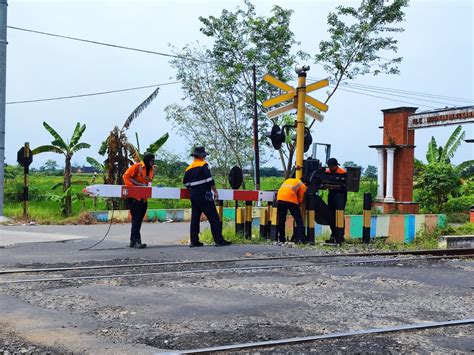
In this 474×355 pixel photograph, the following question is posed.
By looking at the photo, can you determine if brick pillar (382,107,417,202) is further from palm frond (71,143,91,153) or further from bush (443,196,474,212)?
palm frond (71,143,91,153)

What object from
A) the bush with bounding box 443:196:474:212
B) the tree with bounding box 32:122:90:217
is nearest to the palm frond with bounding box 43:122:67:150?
the tree with bounding box 32:122:90:217

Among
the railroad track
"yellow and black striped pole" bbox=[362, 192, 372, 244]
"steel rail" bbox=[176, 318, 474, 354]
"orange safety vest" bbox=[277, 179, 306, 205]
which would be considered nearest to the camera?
"steel rail" bbox=[176, 318, 474, 354]

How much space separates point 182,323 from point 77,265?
395 cm

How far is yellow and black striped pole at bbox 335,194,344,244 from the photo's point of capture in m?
12.8

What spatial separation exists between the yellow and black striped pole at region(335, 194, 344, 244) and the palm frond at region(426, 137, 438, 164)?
18.1 meters

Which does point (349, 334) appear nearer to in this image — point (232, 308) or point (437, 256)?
point (232, 308)

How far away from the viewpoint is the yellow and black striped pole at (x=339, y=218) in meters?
12.8

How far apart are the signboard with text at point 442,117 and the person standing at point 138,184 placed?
1372cm

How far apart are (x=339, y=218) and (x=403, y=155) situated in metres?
11.6

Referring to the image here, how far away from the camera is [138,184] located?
11266 mm

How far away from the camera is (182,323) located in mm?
5375

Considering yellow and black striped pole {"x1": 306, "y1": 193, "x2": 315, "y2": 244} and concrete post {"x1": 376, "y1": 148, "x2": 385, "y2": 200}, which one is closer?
yellow and black striped pole {"x1": 306, "y1": 193, "x2": 315, "y2": 244}

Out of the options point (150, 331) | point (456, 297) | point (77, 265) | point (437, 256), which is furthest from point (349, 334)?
point (437, 256)

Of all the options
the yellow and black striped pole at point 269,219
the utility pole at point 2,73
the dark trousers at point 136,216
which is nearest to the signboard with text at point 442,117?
the yellow and black striped pole at point 269,219
